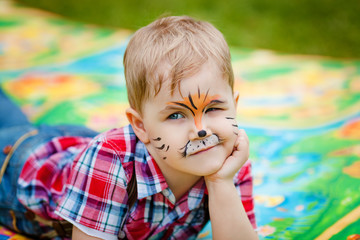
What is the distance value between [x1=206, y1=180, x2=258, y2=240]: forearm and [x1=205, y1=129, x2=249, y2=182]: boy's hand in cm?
2

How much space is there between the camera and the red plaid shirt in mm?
1303

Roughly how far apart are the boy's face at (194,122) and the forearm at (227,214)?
0.08 meters

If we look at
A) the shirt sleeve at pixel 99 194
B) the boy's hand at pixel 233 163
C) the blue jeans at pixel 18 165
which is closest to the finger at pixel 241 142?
the boy's hand at pixel 233 163

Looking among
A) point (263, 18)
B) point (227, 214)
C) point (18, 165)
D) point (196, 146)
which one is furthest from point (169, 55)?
point (263, 18)

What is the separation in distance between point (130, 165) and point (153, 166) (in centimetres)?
7

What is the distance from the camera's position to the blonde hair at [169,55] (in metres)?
1.21

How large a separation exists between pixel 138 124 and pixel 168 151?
158 mm

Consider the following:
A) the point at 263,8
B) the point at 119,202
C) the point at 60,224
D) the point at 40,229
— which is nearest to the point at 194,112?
the point at 119,202

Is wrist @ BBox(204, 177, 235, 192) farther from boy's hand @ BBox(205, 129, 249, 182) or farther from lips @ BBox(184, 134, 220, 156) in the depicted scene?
lips @ BBox(184, 134, 220, 156)

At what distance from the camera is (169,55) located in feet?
4.02

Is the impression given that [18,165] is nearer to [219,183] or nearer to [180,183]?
[180,183]

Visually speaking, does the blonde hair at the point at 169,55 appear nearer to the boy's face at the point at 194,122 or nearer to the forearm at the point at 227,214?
the boy's face at the point at 194,122

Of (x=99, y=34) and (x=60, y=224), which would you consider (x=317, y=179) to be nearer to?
(x=60, y=224)

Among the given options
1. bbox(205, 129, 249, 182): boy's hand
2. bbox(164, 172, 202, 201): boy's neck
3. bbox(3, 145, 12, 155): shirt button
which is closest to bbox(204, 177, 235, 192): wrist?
bbox(205, 129, 249, 182): boy's hand
